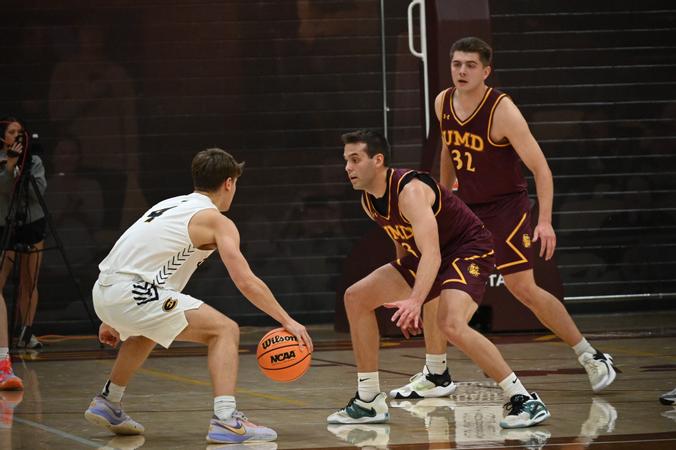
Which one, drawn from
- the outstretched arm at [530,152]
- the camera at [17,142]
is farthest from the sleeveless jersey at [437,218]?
the camera at [17,142]

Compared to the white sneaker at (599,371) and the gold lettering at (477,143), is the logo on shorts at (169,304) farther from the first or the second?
the white sneaker at (599,371)

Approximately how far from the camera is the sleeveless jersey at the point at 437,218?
644cm

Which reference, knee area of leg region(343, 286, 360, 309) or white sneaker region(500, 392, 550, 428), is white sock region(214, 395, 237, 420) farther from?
white sneaker region(500, 392, 550, 428)

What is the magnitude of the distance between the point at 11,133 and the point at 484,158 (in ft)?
16.5

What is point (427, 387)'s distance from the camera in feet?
24.3

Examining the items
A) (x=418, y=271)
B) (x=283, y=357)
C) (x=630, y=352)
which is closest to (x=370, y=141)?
(x=418, y=271)

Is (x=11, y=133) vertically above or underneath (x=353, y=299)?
above

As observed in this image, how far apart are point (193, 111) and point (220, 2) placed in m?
1.23

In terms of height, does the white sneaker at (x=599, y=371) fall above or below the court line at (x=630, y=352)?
above

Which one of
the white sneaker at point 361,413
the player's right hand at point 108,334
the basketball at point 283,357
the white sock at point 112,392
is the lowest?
the white sneaker at point 361,413

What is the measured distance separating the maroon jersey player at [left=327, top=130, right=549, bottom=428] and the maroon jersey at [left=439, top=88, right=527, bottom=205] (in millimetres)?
904

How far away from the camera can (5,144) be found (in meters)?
10.9

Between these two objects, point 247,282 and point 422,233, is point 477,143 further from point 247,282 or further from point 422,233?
point 247,282

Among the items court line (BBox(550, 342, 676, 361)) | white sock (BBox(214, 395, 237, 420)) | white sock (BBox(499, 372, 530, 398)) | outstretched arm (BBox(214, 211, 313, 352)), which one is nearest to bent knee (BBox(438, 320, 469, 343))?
white sock (BBox(499, 372, 530, 398))
